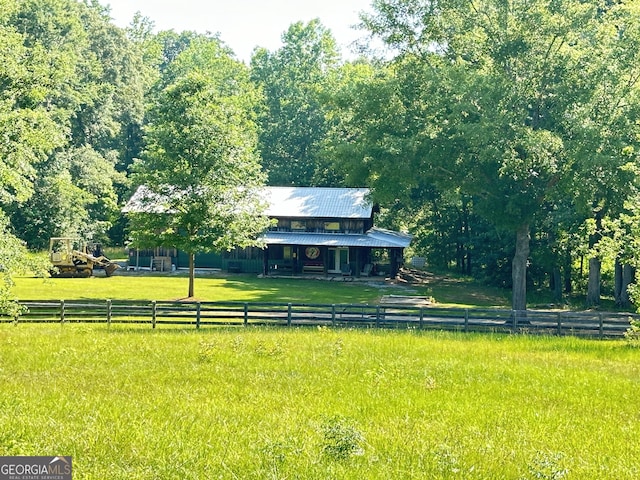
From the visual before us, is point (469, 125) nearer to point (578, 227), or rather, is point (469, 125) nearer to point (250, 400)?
point (578, 227)

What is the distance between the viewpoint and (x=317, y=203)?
185 ft

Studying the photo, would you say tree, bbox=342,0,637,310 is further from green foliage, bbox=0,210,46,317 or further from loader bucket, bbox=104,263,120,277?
loader bucket, bbox=104,263,120,277

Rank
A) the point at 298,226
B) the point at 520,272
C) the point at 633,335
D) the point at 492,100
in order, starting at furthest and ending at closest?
the point at 298,226
the point at 520,272
the point at 492,100
the point at 633,335

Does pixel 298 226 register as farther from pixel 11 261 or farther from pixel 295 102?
pixel 11 261

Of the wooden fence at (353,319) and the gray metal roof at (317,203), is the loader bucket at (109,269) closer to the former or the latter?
the gray metal roof at (317,203)

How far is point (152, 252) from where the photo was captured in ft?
185

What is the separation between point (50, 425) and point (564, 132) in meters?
28.9

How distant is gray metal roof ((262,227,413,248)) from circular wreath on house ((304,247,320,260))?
1638mm

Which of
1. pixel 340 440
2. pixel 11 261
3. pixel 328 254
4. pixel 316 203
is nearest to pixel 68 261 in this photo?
pixel 316 203

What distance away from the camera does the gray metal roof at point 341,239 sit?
51531mm

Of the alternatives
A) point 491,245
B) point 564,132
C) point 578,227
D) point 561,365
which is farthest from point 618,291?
point 561,365

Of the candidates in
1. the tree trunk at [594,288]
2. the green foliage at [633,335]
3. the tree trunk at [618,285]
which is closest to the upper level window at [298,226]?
the tree trunk at [594,288]

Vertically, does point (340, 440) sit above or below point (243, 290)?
below

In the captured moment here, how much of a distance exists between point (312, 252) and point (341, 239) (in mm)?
3631
